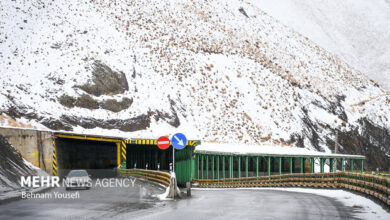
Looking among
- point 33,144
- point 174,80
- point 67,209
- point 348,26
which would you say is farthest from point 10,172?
point 348,26

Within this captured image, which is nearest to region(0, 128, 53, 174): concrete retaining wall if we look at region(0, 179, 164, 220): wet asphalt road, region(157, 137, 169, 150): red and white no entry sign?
region(0, 179, 164, 220): wet asphalt road

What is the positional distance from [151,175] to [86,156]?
68.5 feet

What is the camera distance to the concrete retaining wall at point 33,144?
32750 mm

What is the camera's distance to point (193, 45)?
93000 mm

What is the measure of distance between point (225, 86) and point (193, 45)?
13.4 metres

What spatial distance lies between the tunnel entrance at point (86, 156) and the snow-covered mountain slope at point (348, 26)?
334 feet

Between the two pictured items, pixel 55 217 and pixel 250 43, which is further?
pixel 250 43

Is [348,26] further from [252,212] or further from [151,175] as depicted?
[252,212]

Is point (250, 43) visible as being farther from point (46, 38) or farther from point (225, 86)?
point (46, 38)

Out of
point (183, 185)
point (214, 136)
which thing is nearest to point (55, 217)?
point (183, 185)

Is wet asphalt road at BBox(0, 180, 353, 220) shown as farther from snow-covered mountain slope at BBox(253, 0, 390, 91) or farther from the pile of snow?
snow-covered mountain slope at BBox(253, 0, 390, 91)

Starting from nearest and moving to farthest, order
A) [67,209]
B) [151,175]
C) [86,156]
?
[67,209], [151,175], [86,156]

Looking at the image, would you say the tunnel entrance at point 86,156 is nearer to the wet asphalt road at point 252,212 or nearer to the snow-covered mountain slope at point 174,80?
the snow-covered mountain slope at point 174,80

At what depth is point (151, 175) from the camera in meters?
32.3
